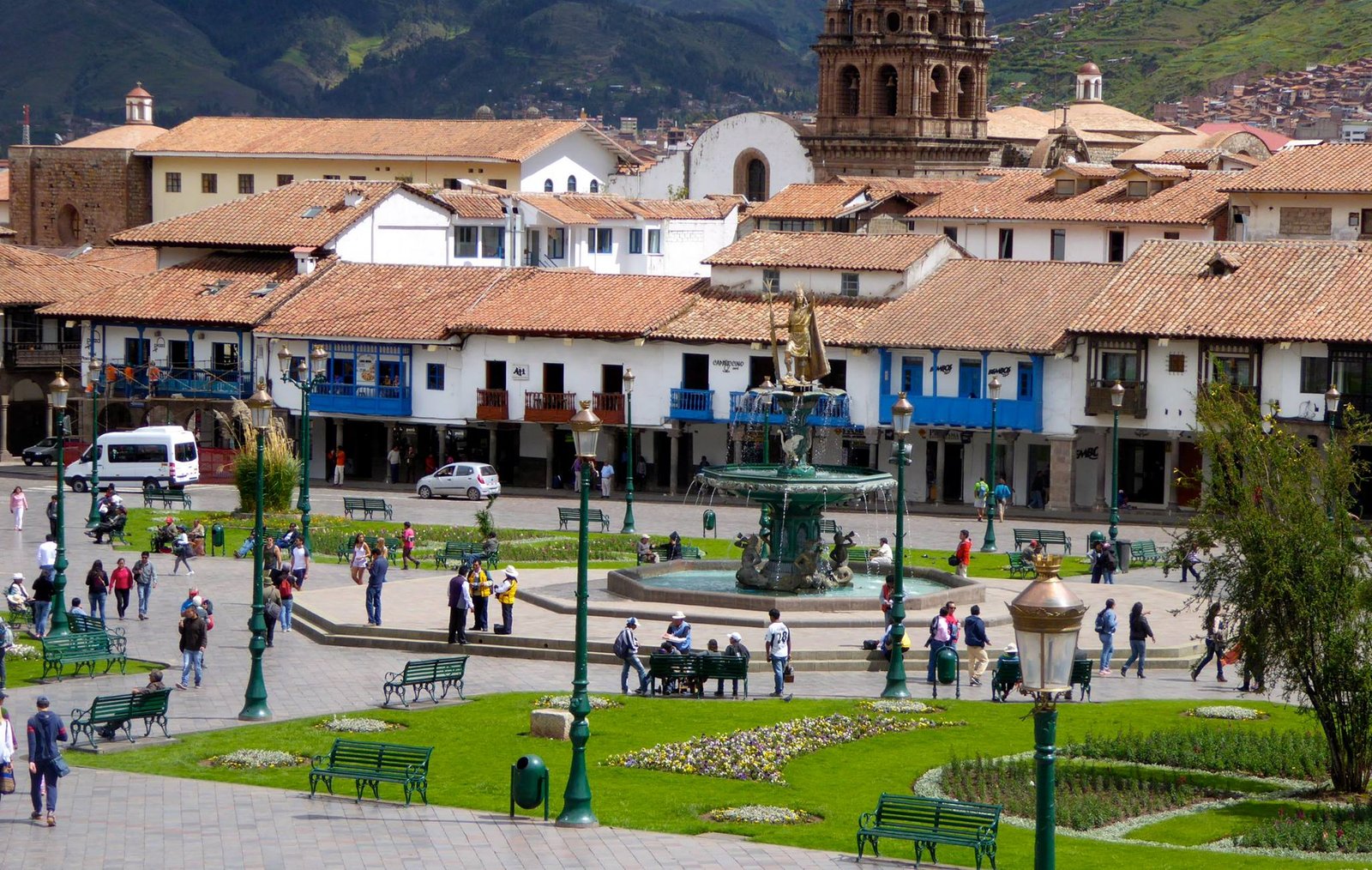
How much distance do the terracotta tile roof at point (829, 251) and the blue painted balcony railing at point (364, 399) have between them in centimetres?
880

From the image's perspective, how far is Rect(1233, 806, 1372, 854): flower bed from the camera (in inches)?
953

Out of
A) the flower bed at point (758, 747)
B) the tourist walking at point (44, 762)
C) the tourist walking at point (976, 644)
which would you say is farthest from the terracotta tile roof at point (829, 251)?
the tourist walking at point (44, 762)

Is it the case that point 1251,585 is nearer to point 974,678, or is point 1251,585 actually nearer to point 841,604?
point 974,678

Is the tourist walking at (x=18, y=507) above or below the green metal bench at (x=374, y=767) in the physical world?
above

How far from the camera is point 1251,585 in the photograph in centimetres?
2727

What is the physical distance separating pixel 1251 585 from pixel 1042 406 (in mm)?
31809

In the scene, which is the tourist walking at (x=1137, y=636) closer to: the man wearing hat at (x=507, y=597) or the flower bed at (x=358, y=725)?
the man wearing hat at (x=507, y=597)

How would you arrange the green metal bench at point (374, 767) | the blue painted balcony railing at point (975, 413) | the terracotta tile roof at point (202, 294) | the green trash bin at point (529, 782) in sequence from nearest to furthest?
the green trash bin at point (529, 782), the green metal bench at point (374, 767), the blue painted balcony railing at point (975, 413), the terracotta tile roof at point (202, 294)

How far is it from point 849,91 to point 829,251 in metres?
36.8

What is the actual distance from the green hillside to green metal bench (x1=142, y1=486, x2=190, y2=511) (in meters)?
120

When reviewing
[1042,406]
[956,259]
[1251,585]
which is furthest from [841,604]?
[956,259]

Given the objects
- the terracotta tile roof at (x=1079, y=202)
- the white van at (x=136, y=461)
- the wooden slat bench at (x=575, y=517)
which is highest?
the terracotta tile roof at (x=1079, y=202)

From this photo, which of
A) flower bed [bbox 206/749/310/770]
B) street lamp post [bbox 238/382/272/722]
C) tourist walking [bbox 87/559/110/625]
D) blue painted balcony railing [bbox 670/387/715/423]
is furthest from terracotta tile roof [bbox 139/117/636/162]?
flower bed [bbox 206/749/310/770]

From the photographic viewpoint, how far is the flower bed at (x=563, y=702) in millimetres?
31641
